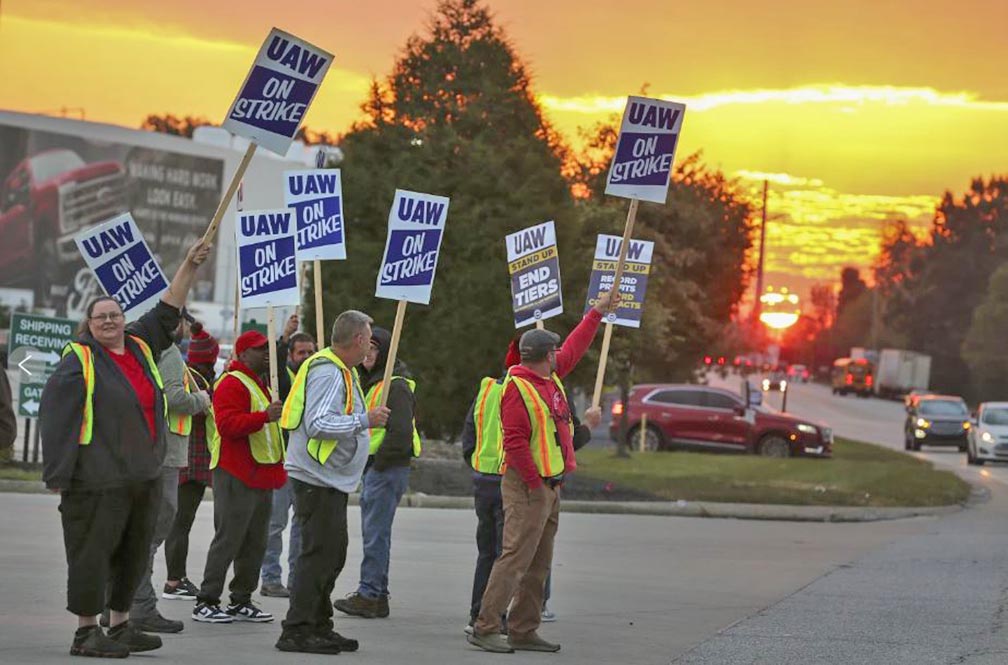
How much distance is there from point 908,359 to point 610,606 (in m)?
101

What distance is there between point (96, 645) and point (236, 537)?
1.77 metres

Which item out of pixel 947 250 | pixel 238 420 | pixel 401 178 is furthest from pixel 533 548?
pixel 947 250

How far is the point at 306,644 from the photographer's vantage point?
1020 cm

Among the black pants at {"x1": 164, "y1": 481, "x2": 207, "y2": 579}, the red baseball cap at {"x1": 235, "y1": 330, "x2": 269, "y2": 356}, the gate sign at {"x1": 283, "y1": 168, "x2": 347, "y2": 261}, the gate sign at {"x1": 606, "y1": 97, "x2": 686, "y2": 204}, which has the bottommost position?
the black pants at {"x1": 164, "y1": 481, "x2": 207, "y2": 579}

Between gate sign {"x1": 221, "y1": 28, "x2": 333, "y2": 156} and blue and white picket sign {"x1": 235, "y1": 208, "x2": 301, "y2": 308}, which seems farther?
blue and white picket sign {"x1": 235, "y1": 208, "x2": 301, "y2": 308}

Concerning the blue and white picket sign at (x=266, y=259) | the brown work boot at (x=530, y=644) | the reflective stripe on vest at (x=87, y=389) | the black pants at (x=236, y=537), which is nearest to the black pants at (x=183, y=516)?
the black pants at (x=236, y=537)

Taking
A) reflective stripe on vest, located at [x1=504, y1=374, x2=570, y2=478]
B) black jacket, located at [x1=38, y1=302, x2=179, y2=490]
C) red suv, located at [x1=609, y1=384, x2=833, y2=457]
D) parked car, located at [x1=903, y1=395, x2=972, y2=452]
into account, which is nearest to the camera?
black jacket, located at [x1=38, y1=302, x2=179, y2=490]

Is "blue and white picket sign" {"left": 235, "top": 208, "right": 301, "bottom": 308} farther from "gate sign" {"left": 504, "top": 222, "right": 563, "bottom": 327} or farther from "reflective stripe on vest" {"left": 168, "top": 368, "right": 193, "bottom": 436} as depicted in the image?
"reflective stripe on vest" {"left": 168, "top": 368, "right": 193, "bottom": 436}

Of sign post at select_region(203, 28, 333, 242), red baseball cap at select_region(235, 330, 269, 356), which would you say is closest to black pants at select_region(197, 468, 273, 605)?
red baseball cap at select_region(235, 330, 269, 356)

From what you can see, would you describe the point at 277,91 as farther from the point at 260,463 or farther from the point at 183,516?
the point at 183,516

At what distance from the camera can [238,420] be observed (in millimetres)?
11117

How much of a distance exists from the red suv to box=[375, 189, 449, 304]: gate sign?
2852cm

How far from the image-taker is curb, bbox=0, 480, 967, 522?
2214 cm

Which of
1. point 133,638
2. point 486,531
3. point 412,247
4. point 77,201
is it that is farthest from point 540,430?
point 77,201
